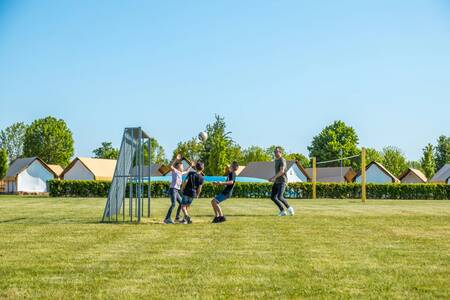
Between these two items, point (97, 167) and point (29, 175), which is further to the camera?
point (97, 167)

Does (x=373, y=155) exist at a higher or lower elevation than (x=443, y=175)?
higher

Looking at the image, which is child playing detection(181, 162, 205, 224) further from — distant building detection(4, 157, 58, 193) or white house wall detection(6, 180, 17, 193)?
white house wall detection(6, 180, 17, 193)

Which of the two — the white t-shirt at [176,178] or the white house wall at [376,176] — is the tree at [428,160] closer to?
the white house wall at [376,176]

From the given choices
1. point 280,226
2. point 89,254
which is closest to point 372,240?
point 280,226

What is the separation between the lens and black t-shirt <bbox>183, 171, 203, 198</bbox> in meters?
14.7

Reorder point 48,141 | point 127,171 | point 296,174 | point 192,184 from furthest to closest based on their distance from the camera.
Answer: point 48,141
point 296,174
point 127,171
point 192,184

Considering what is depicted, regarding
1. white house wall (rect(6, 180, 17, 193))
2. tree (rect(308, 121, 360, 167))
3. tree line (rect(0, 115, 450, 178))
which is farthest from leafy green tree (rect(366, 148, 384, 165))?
white house wall (rect(6, 180, 17, 193))

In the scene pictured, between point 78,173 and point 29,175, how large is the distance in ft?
22.5

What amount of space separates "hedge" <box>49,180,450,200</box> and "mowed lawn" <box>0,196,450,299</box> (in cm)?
3249

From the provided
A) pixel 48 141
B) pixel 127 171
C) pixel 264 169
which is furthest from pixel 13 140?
pixel 127 171

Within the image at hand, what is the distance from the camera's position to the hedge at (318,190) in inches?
1783

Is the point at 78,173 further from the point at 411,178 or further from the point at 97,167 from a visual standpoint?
the point at 411,178

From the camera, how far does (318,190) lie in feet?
155

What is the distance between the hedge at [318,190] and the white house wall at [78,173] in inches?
1300
